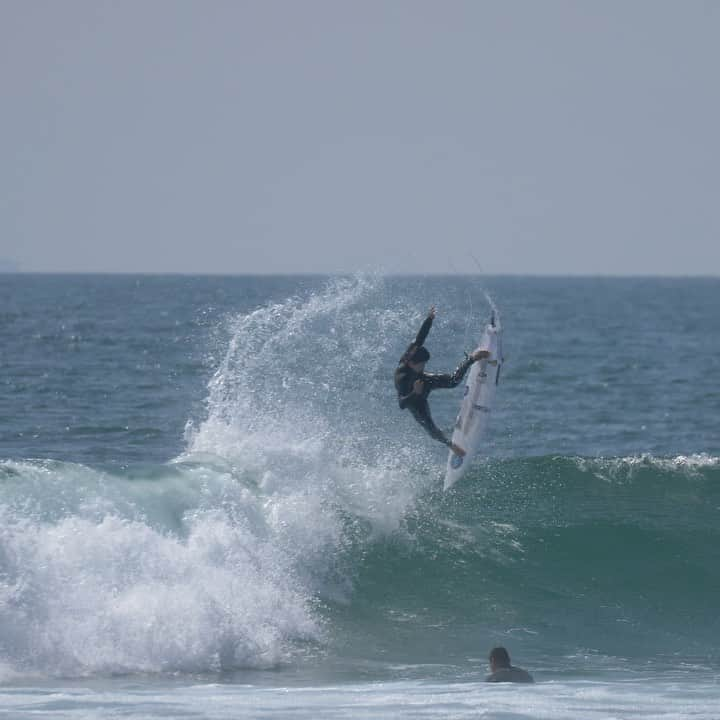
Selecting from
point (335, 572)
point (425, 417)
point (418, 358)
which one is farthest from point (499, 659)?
point (418, 358)

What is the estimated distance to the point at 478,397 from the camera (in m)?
16.0

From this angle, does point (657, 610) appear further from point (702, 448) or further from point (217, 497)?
point (702, 448)

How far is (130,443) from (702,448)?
1077 centimetres

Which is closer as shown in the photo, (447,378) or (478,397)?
(447,378)

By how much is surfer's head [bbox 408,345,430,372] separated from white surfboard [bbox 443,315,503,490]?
1.09 metres

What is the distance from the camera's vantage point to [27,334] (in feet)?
161

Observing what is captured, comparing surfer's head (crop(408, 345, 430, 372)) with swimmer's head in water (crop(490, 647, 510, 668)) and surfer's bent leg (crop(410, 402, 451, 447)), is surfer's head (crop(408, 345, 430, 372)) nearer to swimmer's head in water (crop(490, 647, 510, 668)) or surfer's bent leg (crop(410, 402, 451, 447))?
surfer's bent leg (crop(410, 402, 451, 447))

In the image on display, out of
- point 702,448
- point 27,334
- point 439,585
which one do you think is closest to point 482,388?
point 439,585

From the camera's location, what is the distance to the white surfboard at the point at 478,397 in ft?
51.8

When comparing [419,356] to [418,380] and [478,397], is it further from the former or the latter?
[478,397]

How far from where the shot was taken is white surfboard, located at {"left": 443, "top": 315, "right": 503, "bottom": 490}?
15797 millimetres

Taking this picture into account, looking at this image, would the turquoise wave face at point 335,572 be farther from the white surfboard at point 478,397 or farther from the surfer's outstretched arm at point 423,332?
the surfer's outstretched arm at point 423,332

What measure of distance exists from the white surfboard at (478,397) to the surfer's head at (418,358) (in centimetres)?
109

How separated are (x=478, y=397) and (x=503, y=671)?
186 inches
